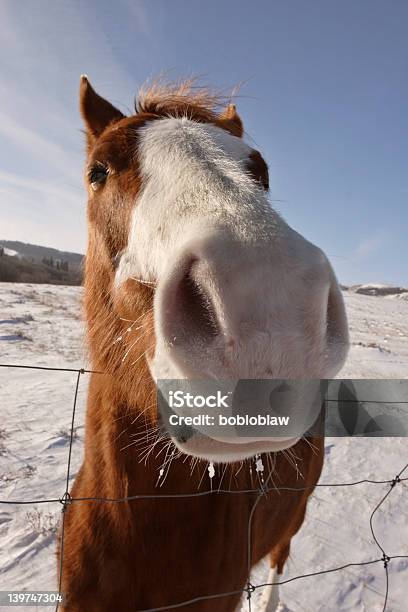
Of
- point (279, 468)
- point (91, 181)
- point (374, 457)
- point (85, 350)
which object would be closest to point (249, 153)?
point (91, 181)

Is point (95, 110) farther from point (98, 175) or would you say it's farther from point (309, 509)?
point (309, 509)

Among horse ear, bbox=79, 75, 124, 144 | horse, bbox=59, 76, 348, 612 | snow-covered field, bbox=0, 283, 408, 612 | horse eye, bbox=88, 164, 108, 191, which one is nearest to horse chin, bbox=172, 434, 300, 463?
horse, bbox=59, 76, 348, 612

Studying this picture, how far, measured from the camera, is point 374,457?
5348 millimetres

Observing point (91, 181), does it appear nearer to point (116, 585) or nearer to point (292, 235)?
point (292, 235)

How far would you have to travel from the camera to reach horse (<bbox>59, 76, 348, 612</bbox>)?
0.92 m

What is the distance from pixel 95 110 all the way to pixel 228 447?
237 centimetres

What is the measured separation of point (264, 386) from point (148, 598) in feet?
4.47

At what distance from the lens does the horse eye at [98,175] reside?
1831 mm

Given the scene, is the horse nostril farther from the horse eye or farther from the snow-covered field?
the snow-covered field

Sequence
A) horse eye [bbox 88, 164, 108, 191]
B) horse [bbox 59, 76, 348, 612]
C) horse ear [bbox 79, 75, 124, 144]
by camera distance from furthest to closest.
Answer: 1. horse ear [bbox 79, 75, 124, 144]
2. horse eye [bbox 88, 164, 108, 191]
3. horse [bbox 59, 76, 348, 612]

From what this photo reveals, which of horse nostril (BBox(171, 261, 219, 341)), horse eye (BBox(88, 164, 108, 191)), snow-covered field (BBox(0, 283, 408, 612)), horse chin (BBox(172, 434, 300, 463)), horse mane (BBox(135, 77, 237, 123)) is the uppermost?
horse mane (BBox(135, 77, 237, 123))

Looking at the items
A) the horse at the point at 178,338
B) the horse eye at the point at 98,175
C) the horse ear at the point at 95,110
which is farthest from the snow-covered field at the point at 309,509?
the horse ear at the point at 95,110

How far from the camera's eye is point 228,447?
1.10m

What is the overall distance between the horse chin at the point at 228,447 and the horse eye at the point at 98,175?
1.39 m
